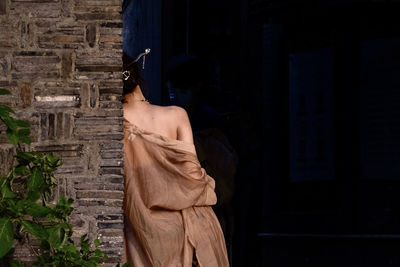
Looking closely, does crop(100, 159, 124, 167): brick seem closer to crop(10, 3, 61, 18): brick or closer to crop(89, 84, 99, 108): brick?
crop(89, 84, 99, 108): brick

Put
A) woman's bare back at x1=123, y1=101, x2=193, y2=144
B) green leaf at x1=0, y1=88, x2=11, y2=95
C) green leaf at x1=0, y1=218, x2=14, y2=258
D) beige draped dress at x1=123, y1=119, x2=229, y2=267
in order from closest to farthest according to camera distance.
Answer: green leaf at x1=0, y1=218, x2=14, y2=258
green leaf at x1=0, y1=88, x2=11, y2=95
beige draped dress at x1=123, y1=119, x2=229, y2=267
woman's bare back at x1=123, y1=101, x2=193, y2=144

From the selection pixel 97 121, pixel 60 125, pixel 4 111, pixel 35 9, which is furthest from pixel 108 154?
pixel 35 9

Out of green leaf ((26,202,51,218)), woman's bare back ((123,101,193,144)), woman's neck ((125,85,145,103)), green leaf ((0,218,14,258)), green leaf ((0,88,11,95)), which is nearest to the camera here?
green leaf ((0,218,14,258))

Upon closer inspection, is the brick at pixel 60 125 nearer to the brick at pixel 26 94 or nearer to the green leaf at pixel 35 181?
the brick at pixel 26 94

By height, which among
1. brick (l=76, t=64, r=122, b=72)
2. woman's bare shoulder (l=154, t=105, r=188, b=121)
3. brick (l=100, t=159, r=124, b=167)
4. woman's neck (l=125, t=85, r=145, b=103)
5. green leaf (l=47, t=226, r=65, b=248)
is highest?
brick (l=76, t=64, r=122, b=72)

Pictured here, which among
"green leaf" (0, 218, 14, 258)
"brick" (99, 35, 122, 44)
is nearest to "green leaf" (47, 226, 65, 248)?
"green leaf" (0, 218, 14, 258)

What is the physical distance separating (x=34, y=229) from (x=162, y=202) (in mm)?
1371

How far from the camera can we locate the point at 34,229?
17.7 ft

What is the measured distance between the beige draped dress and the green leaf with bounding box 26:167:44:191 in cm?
96

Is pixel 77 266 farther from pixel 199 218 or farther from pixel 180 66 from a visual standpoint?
pixel 180 66

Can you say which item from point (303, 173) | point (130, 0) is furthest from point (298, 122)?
point (130, 0)

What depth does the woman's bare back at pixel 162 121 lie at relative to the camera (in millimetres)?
6805

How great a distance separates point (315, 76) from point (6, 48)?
34.1 ft

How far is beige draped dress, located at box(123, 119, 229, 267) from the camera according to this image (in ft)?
21.8
